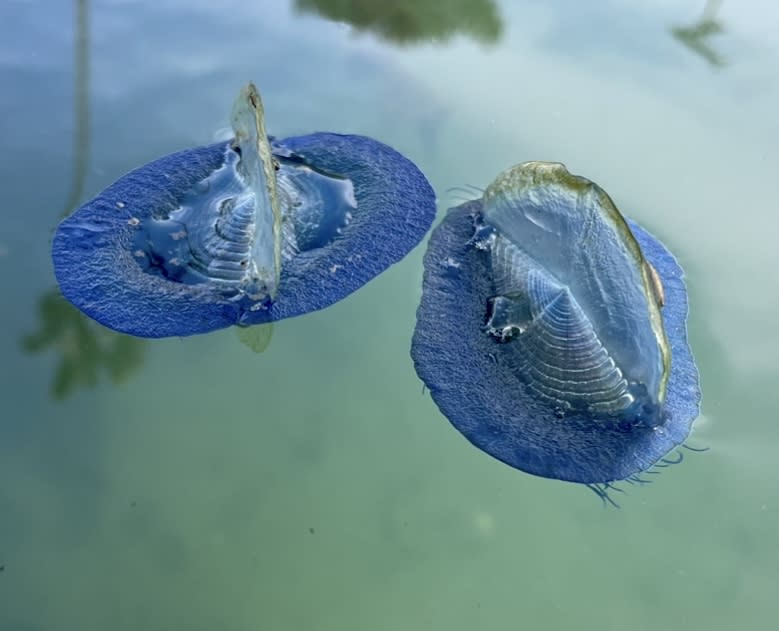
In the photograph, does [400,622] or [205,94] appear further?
[205,94]

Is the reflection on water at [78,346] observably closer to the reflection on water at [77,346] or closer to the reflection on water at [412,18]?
the reflection on water at [77,346]

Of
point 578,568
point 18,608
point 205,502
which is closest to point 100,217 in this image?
point 205,502

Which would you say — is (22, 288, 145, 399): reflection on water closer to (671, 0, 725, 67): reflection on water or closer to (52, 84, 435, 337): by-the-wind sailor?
(52, 84, 435, 337): by-the-wind sailor

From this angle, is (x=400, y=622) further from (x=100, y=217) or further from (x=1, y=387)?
(x=100, y=217)

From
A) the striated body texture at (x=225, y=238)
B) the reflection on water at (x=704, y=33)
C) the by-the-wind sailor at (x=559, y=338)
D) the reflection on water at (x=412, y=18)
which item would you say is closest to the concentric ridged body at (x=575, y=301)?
the by-the-wind sailor at (x=559, y=338)

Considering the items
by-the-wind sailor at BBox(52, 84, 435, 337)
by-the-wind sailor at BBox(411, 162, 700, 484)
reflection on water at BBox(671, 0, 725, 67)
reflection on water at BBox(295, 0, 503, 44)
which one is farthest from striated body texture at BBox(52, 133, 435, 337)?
reflection on water at BBox(671, 0, 725, 67)

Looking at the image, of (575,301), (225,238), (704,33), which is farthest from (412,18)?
(575,301)
